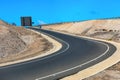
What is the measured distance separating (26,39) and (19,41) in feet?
20.1

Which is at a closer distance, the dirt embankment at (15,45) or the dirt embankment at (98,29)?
the dirt embankment at (15,45)

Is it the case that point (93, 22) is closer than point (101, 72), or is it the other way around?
point (101, 72)

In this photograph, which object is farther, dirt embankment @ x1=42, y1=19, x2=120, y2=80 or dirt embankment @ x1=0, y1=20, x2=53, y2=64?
dirt embankment @ x1=42, y1=19, x2=120, y2=80

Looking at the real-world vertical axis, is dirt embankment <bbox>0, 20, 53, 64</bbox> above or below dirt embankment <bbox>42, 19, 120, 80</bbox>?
above

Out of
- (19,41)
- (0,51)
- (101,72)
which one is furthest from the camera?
(19,41)

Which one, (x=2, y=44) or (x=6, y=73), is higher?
(x=6, y=73)

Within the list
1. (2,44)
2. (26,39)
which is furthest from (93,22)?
(2,44)

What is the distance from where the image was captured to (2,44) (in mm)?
54438

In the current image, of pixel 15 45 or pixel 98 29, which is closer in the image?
pixel 15 45

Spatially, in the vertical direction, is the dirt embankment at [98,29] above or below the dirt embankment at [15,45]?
below

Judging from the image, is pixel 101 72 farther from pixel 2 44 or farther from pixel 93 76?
pixel 2 44

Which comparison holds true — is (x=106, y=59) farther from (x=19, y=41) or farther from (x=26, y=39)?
(x=26, y=39)

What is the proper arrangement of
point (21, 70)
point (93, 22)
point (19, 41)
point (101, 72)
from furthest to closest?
point (93, 22), point (19, 41), point (21, 70), point (101, 72)

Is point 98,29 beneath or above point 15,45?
beneath
